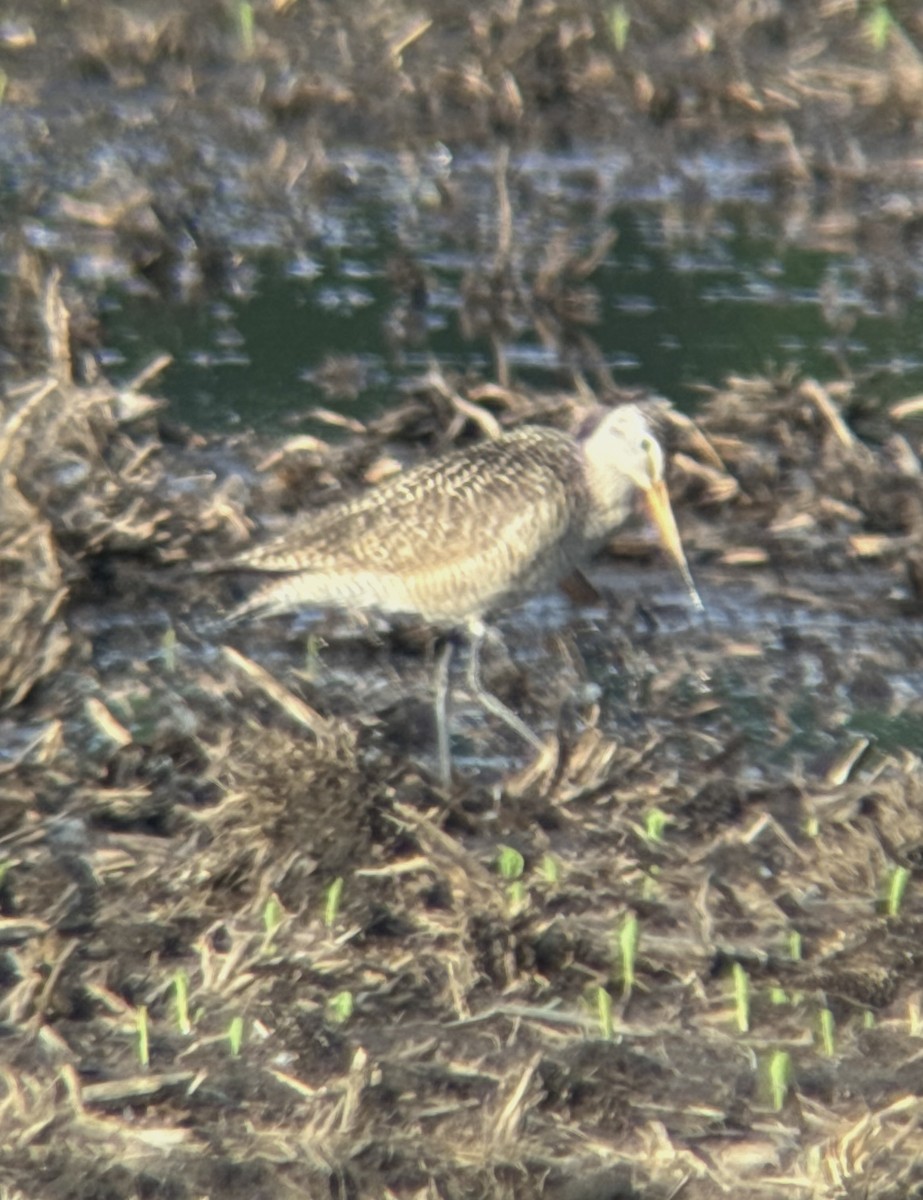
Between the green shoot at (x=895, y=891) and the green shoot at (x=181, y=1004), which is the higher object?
the green shoot at (x=181, y=1004)

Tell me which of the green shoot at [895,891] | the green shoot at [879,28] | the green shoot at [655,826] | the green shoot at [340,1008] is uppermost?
the green shoot at [340,1008]

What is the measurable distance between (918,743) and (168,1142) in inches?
113

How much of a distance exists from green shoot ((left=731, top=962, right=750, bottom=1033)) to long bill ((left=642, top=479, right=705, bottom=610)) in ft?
6.22

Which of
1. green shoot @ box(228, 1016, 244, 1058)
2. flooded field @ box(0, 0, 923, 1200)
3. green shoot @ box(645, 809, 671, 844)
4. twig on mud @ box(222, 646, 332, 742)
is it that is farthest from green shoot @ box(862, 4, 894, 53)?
green shoot @ box(228, 1016, 244, 1058)

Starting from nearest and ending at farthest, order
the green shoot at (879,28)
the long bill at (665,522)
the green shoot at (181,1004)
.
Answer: the green shoot at (181,1004), the long bill at (665,522), the green shoot at (879,28)

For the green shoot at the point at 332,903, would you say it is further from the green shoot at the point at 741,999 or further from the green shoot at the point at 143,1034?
the green shoot at the point at 741,999

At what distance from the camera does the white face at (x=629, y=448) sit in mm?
6938

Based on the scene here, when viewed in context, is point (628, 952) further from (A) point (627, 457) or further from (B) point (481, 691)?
(A) point (627, 457)

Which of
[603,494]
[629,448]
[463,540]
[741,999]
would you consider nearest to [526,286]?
[629,448]

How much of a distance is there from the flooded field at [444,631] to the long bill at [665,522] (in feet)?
0.99

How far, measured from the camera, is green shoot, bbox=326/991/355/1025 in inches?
206

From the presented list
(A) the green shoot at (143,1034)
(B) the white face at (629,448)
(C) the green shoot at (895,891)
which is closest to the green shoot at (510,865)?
(C) the green shoot at (895,891)

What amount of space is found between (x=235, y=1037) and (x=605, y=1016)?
76 cm

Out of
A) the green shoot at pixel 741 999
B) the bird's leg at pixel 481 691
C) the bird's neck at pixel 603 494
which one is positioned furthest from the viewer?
the bird's neck at pixel 603 494
